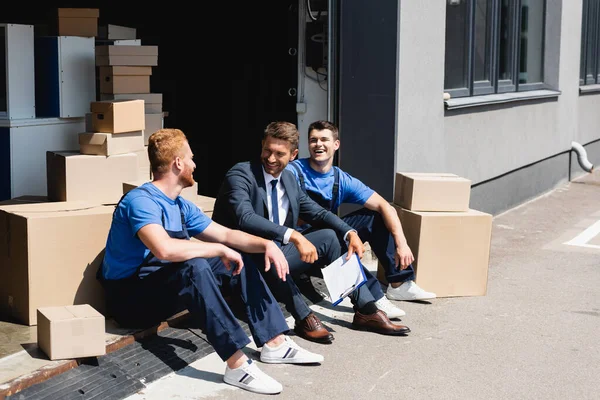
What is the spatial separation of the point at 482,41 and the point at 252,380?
20.0 feet

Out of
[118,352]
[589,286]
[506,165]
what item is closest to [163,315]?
[118,352]

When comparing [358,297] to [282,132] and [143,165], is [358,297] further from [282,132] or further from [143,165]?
[143,165]

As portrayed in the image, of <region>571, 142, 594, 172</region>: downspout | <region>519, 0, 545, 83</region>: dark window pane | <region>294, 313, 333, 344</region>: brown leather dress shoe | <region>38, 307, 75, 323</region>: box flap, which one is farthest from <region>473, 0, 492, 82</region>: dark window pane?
<region>38, 307, 75, 323</region>: box flap

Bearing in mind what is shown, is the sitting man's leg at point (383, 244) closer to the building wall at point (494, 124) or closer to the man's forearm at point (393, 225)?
the man's forearm at point (393, 225)

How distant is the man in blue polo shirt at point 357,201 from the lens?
19.4 ft

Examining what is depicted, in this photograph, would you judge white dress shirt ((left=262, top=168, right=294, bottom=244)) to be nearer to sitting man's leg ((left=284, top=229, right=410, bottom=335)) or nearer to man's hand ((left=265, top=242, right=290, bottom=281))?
sitting man's leg ((left=284, top=229, right=410, bottom=335))

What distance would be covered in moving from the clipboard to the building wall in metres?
2.25

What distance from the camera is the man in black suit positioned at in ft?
16.8

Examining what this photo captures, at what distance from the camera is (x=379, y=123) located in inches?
285

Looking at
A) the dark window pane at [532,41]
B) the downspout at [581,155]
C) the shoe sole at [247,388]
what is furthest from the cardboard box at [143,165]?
the downspout at [581,155]

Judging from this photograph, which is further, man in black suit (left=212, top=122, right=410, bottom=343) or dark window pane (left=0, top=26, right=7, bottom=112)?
dark window pane (left=0, top=26, right=7, bottom=112)

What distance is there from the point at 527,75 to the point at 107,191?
22.8ft

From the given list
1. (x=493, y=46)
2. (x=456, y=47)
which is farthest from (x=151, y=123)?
(x=493, y=46)

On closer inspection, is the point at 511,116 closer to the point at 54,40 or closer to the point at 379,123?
the point at 379,123
